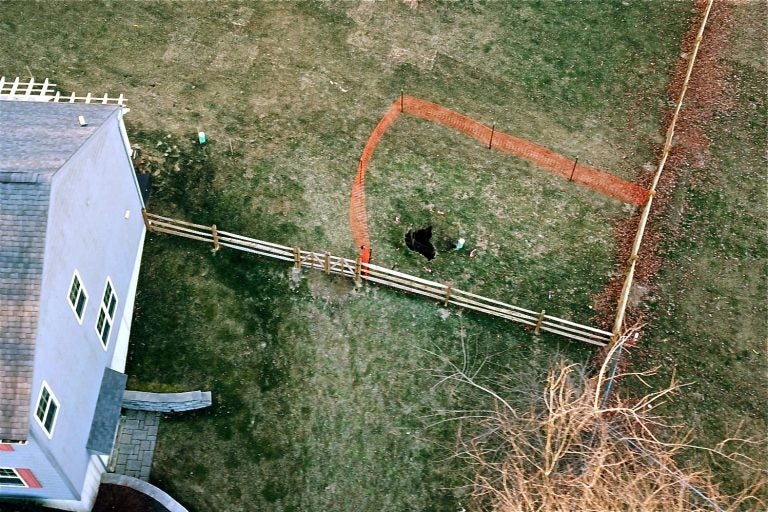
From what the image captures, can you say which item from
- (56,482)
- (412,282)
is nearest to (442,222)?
(412,282)

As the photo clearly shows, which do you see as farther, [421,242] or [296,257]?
[421,242]

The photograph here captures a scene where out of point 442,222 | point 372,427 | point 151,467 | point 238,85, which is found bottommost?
point 151,467

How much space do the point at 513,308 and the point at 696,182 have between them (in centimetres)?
902

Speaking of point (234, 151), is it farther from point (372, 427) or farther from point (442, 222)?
point (372, 427)

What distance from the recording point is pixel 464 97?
1105 inches

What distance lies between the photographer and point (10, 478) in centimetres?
1748

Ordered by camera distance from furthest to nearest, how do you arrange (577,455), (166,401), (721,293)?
(721,293) → (166,401) → (577,455)

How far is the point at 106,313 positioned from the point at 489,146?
1422 cm

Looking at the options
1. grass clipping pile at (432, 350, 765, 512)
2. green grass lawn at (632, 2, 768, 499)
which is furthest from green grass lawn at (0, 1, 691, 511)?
green grass lawn at (632, 2, 768, 499)

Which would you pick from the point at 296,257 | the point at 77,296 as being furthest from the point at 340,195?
the point at 77,296

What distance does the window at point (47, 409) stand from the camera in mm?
16078

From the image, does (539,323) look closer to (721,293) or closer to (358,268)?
→ (358,268)

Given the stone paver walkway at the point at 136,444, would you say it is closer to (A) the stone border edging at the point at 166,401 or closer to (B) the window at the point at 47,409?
(A) the stone border edging at the point at 166,401

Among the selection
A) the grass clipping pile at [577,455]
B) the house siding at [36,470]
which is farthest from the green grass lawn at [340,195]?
the house siding at [36,470]
